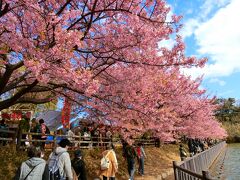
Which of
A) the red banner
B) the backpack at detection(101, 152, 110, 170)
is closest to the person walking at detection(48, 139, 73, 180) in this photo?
the backpack at detection(101, 152, 110, 170)

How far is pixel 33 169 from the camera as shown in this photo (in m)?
4.22

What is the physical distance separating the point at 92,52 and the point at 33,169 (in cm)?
405

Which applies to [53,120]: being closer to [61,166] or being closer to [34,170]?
[61,166]

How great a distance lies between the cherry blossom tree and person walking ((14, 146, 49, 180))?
1529 mm

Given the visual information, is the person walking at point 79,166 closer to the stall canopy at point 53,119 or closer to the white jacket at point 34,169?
the white jacket at point 34,169

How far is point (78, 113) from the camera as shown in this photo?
11906 mm

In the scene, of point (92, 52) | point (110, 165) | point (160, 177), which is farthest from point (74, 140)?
point (92, 52)

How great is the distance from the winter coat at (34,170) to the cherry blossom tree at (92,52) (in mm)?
1640

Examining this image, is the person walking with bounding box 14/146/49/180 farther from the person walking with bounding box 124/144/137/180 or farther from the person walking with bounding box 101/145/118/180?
the person walking with bounding box 124/144/137/180

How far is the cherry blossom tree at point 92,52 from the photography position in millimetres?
5430

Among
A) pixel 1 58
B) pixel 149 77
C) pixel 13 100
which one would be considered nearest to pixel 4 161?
pixel 13 100

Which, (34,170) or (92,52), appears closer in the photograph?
(34,170)

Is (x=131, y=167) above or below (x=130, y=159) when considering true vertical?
below

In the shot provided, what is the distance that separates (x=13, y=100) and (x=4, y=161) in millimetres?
2601
